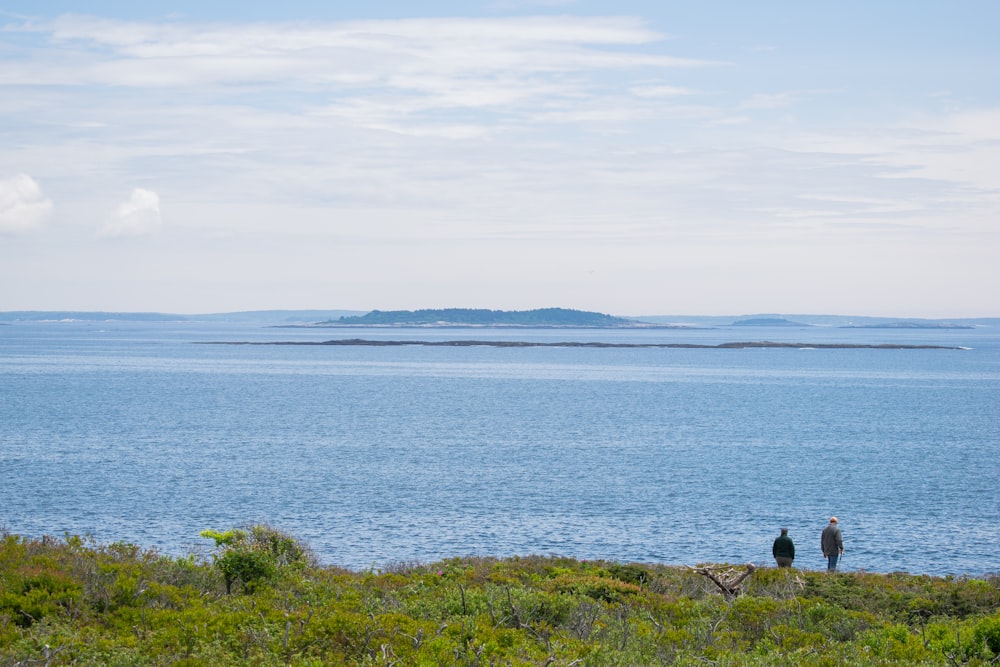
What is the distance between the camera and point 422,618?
14.5 metres

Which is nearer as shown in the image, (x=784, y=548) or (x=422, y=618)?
(x=422, y=618)

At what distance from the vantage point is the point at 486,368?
157 metres

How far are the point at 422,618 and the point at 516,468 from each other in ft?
127

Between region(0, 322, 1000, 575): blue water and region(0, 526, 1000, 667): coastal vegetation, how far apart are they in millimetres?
13469

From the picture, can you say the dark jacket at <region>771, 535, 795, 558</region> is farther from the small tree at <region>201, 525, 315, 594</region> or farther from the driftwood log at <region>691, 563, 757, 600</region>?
the small tree at <region>201, 525, 315, 594</region>

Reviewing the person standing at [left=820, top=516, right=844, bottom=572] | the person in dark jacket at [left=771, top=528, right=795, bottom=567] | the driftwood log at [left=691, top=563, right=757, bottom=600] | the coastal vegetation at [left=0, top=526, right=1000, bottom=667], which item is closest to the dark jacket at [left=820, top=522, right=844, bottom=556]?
the person standing at [left=820, top=516, right=844, bottom=572]

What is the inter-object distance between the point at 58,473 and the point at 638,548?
30.0 metres

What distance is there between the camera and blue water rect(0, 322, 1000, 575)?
35.6 meters

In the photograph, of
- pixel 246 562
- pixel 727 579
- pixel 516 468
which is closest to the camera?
pixel 246 562

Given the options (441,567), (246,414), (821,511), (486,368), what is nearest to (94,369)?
(486,368)

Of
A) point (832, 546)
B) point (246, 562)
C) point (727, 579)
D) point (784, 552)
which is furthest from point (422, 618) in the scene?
point (832, 546)

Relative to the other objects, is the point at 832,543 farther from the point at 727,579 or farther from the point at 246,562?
the point at 246,562

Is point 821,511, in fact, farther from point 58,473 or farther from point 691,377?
point 691,377

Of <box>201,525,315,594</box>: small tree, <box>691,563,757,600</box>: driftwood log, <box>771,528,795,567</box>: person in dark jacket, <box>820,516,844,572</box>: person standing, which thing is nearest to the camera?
<box>201,525,315,594</box>: small tree
